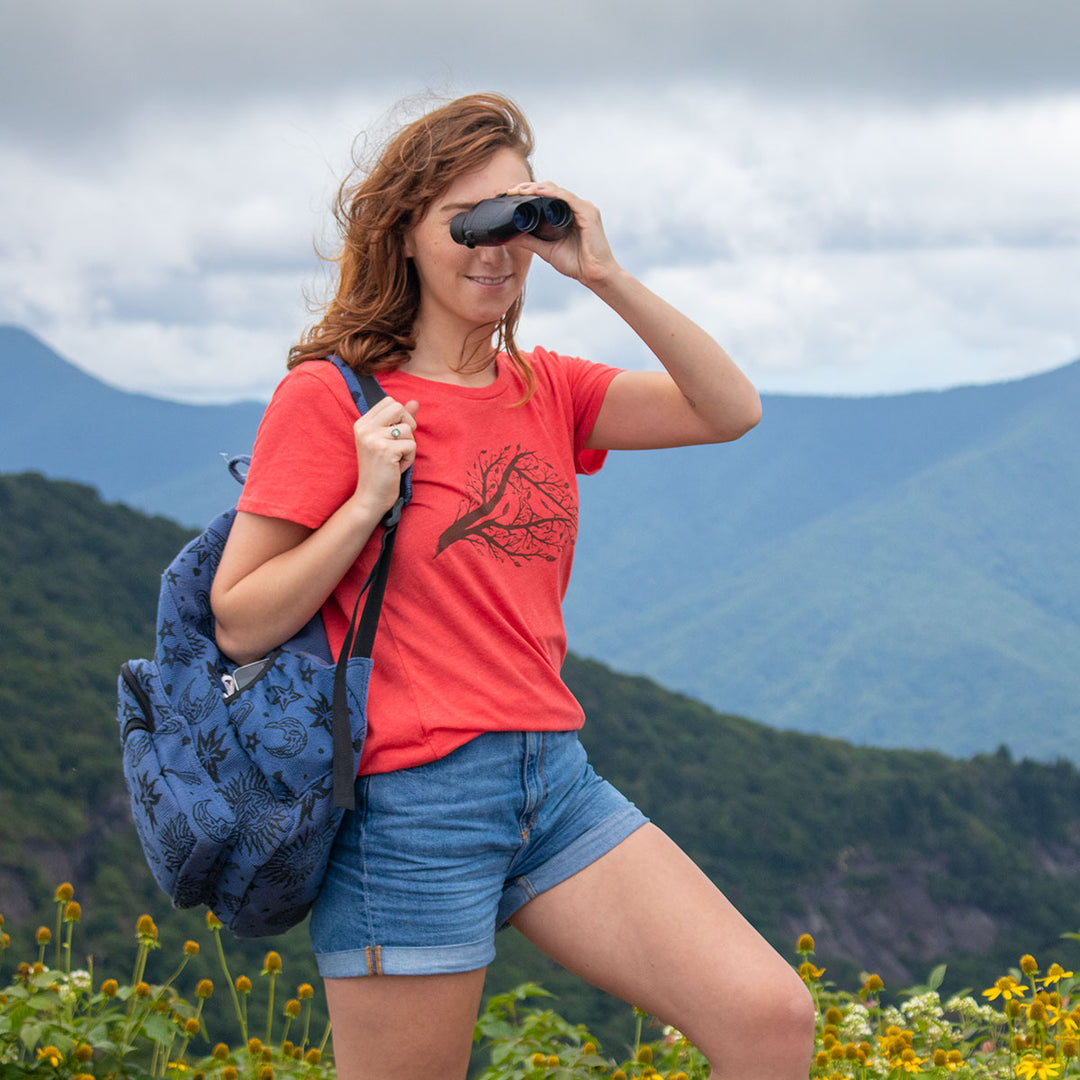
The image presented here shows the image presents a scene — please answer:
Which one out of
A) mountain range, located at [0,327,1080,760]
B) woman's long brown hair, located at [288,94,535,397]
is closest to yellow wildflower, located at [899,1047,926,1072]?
woman's long brown hair, located at [288,94,535,397]

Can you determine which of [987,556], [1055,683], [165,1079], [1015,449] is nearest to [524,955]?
[165,1079]

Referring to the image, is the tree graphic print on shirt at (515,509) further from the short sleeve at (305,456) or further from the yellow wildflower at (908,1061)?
the yellow wildflower at (908,1061)

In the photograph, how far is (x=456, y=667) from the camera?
198 centimetres

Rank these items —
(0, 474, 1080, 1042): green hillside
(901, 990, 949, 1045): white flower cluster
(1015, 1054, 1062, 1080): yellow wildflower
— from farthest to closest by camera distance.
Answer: (0, 474, 1080, 1042): green hillside, (901, 990, 949, 1045): white flower cluster, (1015, 1054, 1062, 1080): yellow wildflower

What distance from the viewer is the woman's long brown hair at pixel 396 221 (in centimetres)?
211

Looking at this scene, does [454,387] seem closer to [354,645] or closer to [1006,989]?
[354,645]

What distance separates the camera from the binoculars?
1.99m

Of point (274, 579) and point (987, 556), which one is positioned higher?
point (987, 556)

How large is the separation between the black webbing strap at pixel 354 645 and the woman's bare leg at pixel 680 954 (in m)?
0.38

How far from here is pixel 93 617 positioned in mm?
29984

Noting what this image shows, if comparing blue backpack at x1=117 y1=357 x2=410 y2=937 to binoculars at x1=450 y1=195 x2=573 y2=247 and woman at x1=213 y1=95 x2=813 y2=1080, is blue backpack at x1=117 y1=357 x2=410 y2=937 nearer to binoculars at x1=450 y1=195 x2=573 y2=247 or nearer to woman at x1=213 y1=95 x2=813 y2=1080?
woman at x1=213 y1=95 x2=813 y2=1080

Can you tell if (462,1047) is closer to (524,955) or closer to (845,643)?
(524,955)

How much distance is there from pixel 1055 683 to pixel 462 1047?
566ft

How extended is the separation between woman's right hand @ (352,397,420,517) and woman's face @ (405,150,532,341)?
10.4 inches
